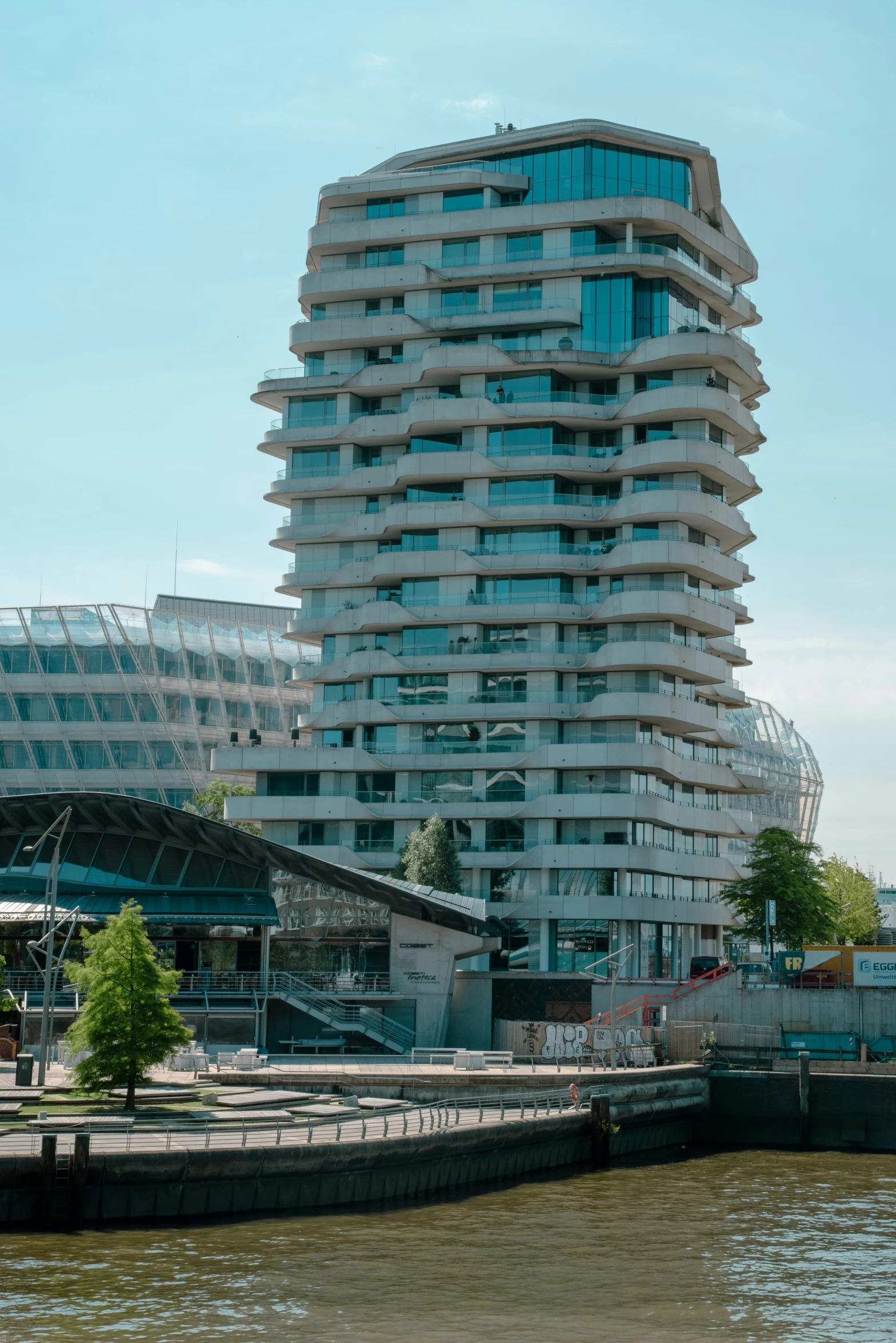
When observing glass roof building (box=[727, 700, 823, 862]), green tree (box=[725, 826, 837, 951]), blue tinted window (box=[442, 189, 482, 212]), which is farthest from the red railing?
→ glass roof building (box=[727, 700, 823, 862])

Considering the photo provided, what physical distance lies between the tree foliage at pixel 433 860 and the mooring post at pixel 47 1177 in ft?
167

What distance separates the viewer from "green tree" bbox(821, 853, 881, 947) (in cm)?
13688

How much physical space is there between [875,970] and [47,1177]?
158ft

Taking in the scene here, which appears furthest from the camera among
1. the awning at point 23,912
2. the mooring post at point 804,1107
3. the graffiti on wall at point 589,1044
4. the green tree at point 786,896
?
the green tree at point 786,896

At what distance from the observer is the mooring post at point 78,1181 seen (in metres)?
41.4

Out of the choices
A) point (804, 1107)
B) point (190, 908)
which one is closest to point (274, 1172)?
point (804, 1107)

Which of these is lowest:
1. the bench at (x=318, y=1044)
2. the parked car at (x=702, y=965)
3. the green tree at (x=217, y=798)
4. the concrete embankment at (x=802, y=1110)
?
the concrete embankment at (x=802, y=1110)

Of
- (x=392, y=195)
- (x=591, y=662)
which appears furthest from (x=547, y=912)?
(x=392, y=195)

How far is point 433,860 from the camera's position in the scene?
93562mm

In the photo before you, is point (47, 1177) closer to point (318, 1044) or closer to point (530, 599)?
point (318, 1044)

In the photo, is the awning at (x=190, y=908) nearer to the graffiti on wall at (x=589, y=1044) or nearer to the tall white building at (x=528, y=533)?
the graffiti on wall at (x=589, y=1044)

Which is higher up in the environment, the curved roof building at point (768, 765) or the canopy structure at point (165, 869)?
the curved roof building at point (768, 765)

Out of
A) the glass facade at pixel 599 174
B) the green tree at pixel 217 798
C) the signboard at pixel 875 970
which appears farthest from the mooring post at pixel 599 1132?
the glass facade at pixel 599 174

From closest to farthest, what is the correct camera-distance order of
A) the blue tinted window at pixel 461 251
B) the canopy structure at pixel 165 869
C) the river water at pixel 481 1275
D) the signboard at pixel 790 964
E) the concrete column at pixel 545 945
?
the river water at pixel 481 1275
the canopy structure at pixel 165 869
the signboard at pixel 790 964
the concrete column at pixel 545 945
the blue tinted window at pixel 461 251
